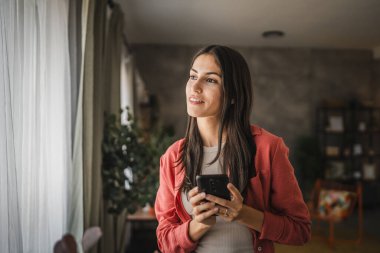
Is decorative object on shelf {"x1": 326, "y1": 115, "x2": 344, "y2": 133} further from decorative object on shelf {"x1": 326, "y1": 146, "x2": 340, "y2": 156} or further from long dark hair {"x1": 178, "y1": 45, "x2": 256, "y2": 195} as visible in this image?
long dark hair {"x1": 178, "y1": 45, "x2": 256, "y2": 195}

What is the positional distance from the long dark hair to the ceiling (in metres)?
2.78

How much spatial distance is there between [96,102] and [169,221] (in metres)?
1.39

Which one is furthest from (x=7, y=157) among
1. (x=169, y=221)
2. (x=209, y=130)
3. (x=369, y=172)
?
(x=369, y=172)

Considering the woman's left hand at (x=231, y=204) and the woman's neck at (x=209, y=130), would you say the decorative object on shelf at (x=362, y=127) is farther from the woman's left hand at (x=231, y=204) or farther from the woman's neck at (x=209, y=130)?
the woman's left hand at (x=231, y=204)

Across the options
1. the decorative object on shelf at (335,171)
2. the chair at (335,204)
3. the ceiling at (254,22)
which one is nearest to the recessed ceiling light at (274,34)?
the ceiling at (254,22)

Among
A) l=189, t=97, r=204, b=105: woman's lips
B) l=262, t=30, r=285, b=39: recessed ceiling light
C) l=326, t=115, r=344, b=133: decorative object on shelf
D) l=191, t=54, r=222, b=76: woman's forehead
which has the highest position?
l=262, t=30, r=285, b=39: recessed ceiling light

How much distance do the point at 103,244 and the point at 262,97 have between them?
165 inches

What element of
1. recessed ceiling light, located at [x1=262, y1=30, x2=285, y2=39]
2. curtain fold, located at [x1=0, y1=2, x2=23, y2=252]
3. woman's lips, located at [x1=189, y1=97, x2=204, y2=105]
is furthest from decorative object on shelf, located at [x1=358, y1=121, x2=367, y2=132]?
curtain fold, located at [x1=0, y1=2, x2=23, y2=252]

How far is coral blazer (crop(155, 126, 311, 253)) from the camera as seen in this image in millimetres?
924

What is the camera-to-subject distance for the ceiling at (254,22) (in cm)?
355

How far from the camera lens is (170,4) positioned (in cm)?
356

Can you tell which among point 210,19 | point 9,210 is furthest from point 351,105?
point 9,210

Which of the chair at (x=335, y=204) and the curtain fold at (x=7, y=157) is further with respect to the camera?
the chair at (x=335, y=204)

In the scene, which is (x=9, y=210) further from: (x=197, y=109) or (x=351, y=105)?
(x=351, y=105)
